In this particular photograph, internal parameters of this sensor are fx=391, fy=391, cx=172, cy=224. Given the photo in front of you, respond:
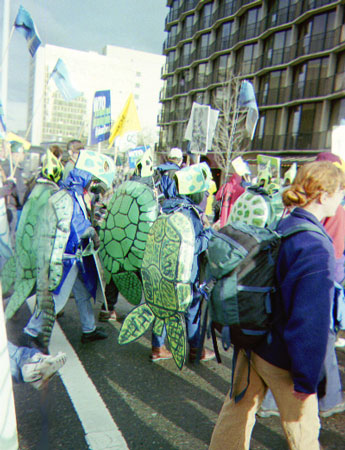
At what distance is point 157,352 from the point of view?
3.71 m

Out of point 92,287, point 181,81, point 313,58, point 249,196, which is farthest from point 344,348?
point 181,81

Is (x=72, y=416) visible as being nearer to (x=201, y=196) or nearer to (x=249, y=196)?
(x=201, y=196)

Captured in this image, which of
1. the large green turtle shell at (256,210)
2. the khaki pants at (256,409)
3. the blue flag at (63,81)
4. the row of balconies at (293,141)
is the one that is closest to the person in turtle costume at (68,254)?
the large green turtle shell at (256,210)

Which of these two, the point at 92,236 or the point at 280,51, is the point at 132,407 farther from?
the point at 280,51

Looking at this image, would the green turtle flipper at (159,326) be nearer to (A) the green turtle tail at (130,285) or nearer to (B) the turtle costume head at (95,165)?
(A) the green turtle tail at (130,285)

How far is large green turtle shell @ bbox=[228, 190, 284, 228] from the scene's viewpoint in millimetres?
4691

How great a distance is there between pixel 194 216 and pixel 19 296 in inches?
67.7

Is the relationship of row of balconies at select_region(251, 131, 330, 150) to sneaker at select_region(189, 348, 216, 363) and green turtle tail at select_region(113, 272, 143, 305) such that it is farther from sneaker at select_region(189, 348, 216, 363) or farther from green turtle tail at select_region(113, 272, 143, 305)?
green turtle tail at select_region(113, 272, 143, 305)

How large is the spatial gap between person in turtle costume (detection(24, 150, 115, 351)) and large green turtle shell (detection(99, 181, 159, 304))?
26 cm

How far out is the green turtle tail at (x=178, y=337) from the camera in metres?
2.85

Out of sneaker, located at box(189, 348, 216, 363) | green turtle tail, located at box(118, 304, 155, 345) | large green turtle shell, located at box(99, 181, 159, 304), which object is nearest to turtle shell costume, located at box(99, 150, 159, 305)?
Answer: large green turtle shell, located at box(99, 181, 159, 304)

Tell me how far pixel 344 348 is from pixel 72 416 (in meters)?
3.04

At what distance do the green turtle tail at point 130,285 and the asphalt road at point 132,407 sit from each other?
0.65 m

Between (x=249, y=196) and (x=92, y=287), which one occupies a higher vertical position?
(x=249, y=196)
